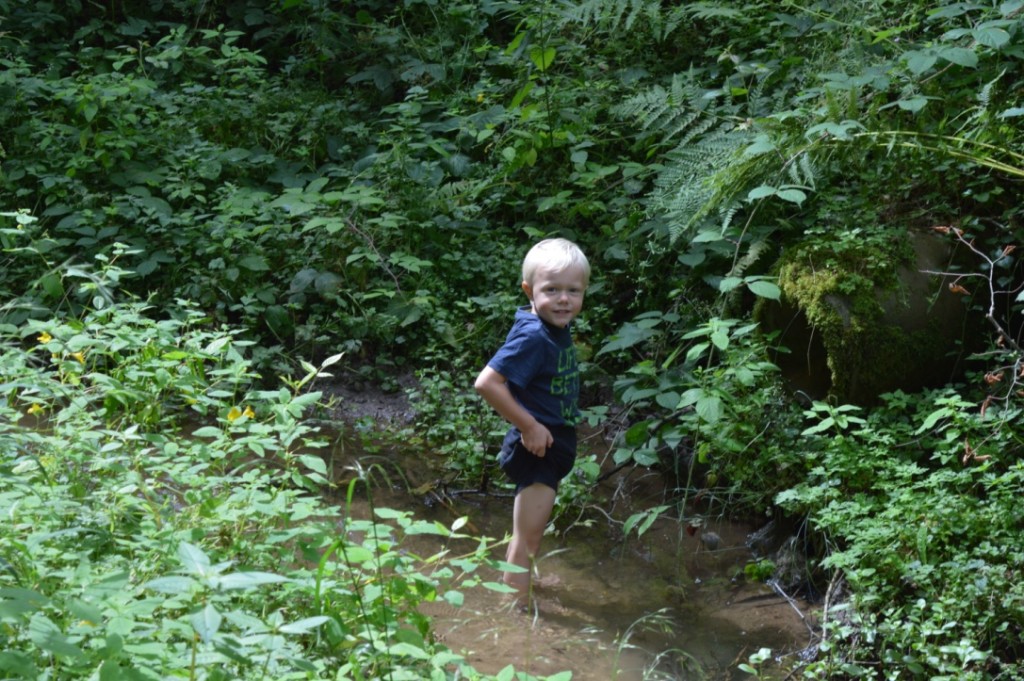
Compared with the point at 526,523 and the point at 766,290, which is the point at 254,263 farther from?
the point at 766,290

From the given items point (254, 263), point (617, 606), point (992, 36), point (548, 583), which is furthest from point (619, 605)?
point (254, 263)

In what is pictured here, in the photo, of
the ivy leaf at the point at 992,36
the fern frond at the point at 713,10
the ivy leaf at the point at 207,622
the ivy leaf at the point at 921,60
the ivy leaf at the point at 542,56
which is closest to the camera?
the ivy leaf at the point at 207,622

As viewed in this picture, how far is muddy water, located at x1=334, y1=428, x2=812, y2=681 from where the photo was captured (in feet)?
11.8

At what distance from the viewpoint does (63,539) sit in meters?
2.87

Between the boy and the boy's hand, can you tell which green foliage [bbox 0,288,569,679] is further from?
the boy's hand

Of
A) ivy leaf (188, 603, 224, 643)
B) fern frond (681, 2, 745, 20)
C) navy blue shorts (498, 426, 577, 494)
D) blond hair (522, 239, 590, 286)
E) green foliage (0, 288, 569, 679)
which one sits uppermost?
fern frond (681, 2, 745, 20)

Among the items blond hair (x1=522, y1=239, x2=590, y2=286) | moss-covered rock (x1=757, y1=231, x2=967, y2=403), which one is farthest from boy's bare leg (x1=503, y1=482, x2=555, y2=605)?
moss-covered rock (x1=757, y1=231, x2=967, y2=403)

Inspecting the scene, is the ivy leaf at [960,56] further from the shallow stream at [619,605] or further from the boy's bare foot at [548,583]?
the boy's bare foot at [548,583]

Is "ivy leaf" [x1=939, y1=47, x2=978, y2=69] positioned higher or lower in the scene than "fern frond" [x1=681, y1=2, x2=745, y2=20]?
lower

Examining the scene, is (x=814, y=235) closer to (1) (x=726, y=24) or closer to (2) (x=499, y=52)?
(1) (x=726, y=24)

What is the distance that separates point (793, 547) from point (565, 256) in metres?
1.49

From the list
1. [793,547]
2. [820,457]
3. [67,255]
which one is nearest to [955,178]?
[820,457]

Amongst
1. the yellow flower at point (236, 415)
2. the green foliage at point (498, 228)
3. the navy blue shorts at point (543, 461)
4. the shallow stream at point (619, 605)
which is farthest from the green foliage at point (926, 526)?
the yellow flower at point (236, 415)

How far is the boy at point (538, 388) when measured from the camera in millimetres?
3828
